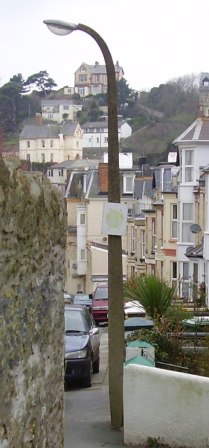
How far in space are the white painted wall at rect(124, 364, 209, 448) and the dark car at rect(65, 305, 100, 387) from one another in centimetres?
452

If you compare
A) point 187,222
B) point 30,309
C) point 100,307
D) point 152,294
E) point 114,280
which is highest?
point 187,222

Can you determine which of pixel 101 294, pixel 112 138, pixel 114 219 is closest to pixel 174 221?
pixel 101 294

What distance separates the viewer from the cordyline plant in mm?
16422

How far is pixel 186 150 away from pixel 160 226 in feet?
23.0

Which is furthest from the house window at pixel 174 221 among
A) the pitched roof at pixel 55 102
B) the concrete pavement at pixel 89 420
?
Result: the pitched roof at pixel 55 102

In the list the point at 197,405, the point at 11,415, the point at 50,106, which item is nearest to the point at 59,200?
the point at 11,415

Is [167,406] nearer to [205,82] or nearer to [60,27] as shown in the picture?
[60,27]

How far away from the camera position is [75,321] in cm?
1872

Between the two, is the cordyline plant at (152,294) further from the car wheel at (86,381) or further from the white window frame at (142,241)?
the white window frame at (142,241)

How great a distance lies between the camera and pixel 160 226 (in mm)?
47406

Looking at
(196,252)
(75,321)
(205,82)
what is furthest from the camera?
(205,82)

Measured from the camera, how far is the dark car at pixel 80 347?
17.1 m

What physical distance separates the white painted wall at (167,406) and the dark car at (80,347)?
4.52 m

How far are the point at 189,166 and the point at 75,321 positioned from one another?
77.7ft
